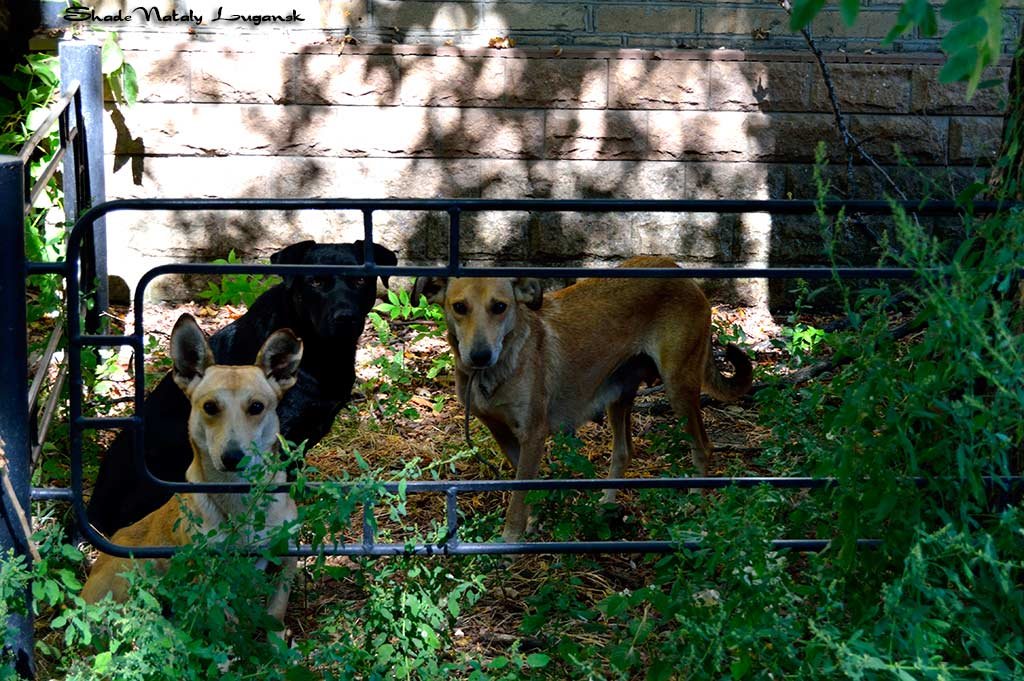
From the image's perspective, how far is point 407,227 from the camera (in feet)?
27.0

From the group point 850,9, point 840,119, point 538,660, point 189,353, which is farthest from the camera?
point 840,119

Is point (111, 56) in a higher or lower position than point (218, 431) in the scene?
higher

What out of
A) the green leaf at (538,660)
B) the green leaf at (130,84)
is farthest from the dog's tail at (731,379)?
the green leaf at (130,84)

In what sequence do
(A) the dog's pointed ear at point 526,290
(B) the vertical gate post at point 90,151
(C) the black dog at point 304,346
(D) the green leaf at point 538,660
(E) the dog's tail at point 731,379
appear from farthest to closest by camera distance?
(B) the vertical gate post at point 90,151 < (E) the dog's tail at point 731,379 < (A) the dog's pointed ear at point 526,290 < (C) the black dog at point 304,346 < (D) the green leaf at point 538,660

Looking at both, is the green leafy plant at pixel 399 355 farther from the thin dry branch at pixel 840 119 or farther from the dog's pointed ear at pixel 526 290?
the thin dry branch at pixel 840 119

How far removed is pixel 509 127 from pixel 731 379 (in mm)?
2711

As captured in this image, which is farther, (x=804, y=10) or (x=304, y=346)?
(x=304, y=346)

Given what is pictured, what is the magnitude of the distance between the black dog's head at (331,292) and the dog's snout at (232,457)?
145 cm

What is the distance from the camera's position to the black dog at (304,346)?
210 inches

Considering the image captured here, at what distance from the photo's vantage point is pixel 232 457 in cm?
417

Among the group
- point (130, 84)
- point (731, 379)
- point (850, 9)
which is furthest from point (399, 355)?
point (850, 9)

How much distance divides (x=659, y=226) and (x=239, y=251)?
9.19ft

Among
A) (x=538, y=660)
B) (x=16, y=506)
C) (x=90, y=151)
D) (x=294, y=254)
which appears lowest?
(x=538, y=660)

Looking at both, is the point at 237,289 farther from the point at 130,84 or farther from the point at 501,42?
the point at 501,42
